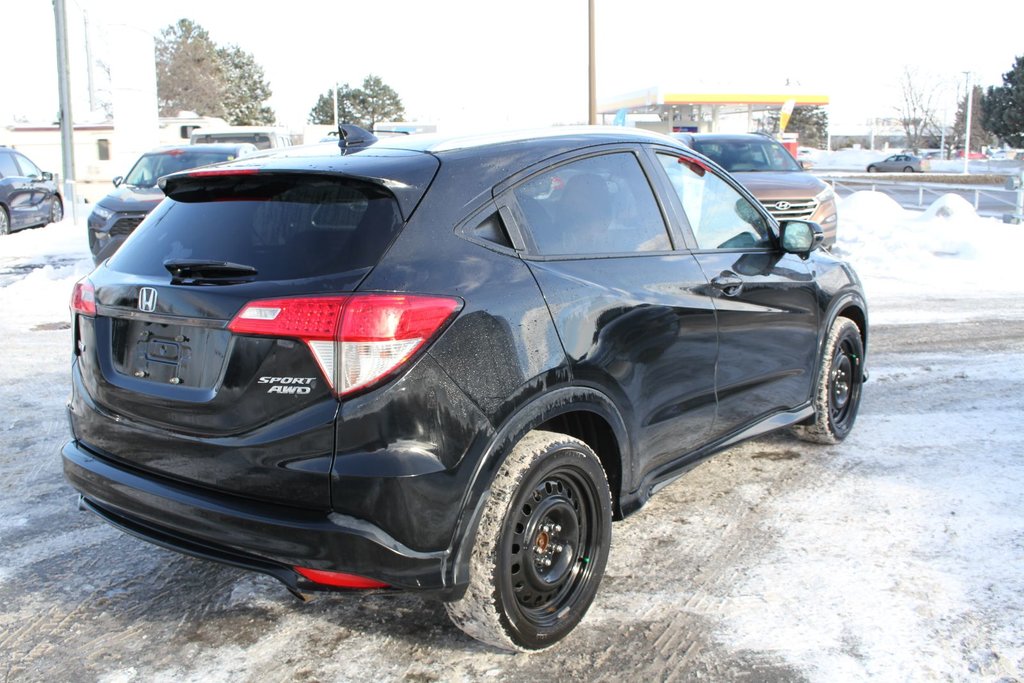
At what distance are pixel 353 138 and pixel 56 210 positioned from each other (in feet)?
66.9

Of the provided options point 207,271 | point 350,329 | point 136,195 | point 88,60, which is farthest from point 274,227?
point 88,60

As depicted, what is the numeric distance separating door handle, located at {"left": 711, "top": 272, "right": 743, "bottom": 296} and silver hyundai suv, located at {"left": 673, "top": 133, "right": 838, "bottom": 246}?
7.31m

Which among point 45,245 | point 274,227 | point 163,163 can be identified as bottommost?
point 45,245

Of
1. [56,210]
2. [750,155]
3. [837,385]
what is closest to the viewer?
[837,385]

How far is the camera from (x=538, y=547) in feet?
10.9

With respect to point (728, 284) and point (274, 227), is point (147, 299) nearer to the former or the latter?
point (274, 227)

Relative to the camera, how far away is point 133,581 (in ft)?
12.6

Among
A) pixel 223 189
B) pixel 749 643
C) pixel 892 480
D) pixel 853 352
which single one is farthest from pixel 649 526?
pixel 223 189

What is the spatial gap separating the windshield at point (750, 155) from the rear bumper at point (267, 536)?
482 inches

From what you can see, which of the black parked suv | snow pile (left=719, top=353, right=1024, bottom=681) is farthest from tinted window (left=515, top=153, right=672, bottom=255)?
snow pile (left=719, top=353, right=1024, bottom=681)

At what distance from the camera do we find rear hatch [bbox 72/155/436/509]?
2.84 m

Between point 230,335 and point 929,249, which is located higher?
point 230,335

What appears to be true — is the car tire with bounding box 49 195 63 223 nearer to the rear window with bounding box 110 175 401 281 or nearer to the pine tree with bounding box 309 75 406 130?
the rear window with bounding box 110 175 401 281

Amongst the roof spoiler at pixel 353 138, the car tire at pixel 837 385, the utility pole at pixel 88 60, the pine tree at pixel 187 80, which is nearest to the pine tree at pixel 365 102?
the pine tree at pixel 187 80
